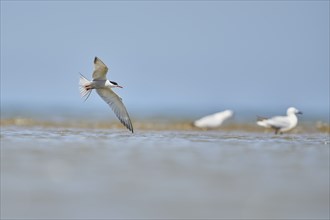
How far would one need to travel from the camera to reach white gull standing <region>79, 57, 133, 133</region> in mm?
16964

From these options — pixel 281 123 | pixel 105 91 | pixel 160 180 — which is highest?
pixel 105 91

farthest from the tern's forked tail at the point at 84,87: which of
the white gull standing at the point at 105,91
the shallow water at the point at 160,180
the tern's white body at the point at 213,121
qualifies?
the tern's white body at the point at 213,121

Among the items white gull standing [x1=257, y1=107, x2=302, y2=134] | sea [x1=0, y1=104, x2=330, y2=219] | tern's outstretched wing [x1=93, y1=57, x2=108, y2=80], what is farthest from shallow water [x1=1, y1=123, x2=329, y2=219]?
white gull standing [x1=257, y1=107, x2=302, y2=134]

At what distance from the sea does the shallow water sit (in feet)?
0.04

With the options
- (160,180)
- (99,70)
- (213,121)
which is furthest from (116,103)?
(160,180)

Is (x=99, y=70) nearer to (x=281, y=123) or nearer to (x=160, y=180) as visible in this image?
(x=160, y=180)

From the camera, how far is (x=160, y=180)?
10305mm

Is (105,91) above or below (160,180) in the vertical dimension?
above

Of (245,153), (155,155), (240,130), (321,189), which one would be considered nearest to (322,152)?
(245,153)

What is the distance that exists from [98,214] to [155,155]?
5422mm

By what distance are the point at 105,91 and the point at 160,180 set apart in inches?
286

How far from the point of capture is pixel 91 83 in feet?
56.0

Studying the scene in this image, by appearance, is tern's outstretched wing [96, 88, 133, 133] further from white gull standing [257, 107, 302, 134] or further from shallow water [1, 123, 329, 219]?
white gull standing [257, 107, 302, 134]

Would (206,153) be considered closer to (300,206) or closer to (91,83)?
(91,83)
